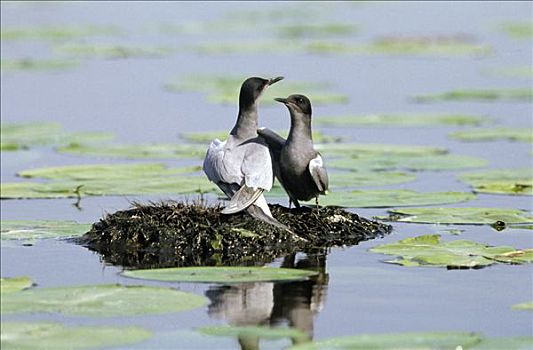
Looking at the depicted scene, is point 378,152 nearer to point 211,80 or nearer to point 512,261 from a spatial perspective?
point 512,261

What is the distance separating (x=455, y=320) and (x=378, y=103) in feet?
49.4

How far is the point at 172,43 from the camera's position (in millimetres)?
36812

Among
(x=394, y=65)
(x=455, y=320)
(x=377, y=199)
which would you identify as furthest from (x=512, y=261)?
(x=394, y=65)

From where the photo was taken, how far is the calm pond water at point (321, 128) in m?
8.68

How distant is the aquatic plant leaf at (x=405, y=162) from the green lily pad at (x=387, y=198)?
1.74 m

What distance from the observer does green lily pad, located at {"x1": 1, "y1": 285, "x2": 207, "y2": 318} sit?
8227mm

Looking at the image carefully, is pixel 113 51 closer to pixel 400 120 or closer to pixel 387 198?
pixel 400 120

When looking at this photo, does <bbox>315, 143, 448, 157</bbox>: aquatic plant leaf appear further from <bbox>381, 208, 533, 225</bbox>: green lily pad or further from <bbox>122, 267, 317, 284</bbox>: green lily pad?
<bbox>122, 267, 317, 284</bbox>: green lily pad

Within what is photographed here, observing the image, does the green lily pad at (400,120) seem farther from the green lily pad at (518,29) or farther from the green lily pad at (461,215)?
the green lily pad at (518,29)

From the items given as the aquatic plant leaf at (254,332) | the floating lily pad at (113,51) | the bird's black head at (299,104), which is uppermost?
the floating lily pad at (113,51)

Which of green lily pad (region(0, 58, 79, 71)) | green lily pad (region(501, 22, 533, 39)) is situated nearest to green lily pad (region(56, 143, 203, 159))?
green lily pad (region(0, 58, 79, 71))

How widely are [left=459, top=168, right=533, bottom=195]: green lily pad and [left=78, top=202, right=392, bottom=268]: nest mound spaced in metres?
2.93

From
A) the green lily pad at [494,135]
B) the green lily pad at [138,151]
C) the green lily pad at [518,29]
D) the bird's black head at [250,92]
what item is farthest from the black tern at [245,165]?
the green lily pad at [518,29]

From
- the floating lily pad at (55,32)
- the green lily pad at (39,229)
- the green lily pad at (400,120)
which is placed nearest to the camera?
the green lily pad at (39,229)
